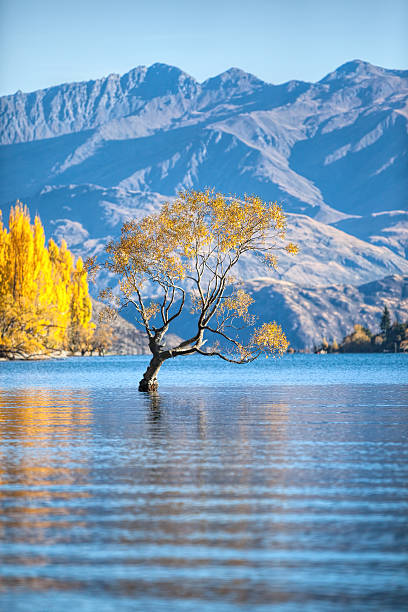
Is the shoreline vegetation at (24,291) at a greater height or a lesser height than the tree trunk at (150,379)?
greater

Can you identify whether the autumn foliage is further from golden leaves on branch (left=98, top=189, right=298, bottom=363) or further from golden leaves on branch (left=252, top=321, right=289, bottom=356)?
golden leaves on branch (left=252, top=321, right=289, bottom=356)

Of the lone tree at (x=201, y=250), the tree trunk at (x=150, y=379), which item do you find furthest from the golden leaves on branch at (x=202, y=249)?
the tree trunk at (x=150, y=379)

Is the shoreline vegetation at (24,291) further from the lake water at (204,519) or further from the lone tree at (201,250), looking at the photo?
the lake water at (204,519)

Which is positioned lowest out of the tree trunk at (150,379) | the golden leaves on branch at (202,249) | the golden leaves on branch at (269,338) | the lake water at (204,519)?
the lake water at (204,519)

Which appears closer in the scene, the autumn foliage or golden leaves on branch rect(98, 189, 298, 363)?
golden leaves on branch rect(98, 189, 298, 363)

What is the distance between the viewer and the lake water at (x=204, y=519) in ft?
43.3

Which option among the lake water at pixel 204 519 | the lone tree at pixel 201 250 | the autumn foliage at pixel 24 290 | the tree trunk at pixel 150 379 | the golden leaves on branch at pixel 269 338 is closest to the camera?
the lake water at pixel 204 519

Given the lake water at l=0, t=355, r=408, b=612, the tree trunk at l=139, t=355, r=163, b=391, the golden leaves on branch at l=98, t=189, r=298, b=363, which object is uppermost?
the golden leaves on branch at l=98, t=189, r=298, b=363

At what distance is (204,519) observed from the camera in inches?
699

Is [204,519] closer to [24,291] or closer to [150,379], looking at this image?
[150,379]

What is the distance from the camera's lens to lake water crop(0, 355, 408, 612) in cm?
1319

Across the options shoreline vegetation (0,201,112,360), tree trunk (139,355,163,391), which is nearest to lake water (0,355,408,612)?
tree trunk (139,355,163,391)

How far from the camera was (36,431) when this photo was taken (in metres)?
36.5

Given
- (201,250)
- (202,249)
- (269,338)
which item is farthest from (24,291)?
(269,338)
